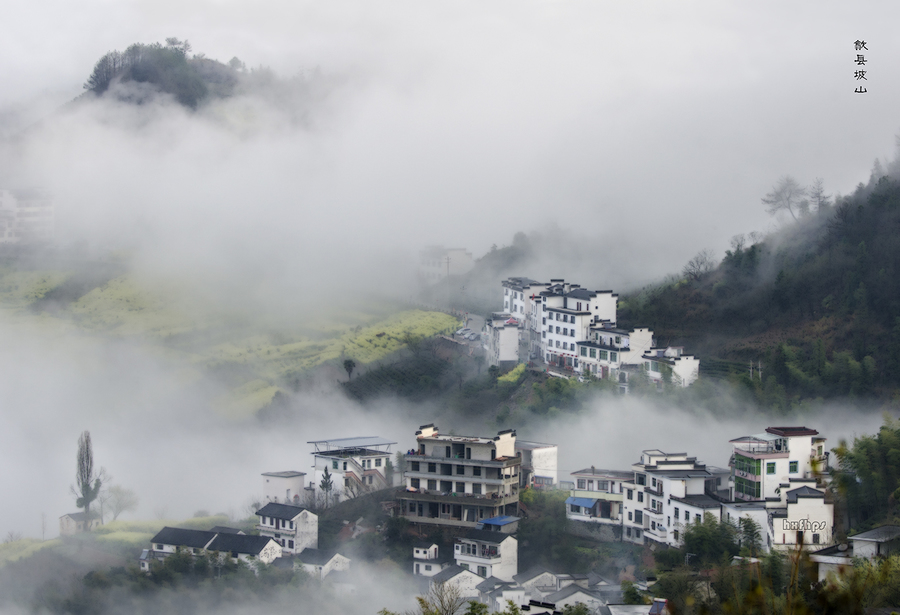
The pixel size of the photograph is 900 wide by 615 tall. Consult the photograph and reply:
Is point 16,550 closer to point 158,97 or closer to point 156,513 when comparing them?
point 156,513

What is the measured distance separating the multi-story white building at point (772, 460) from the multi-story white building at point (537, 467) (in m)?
3.50

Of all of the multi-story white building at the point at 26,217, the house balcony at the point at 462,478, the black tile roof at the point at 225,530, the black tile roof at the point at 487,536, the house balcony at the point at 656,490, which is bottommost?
the black tile roof at the point at 225,530

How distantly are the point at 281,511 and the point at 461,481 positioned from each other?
9.82 feet

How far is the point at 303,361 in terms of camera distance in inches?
1066

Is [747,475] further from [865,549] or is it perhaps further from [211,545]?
[211,545]

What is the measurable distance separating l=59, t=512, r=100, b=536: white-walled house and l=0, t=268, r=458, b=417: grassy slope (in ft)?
17.9

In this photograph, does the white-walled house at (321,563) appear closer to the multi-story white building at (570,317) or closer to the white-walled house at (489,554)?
the white-walled house at (489,554)

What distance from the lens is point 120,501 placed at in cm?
2123

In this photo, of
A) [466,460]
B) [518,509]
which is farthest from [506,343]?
[518,509]

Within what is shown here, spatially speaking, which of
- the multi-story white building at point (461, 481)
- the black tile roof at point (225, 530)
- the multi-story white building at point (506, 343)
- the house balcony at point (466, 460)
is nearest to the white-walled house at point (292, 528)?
the black tile roof at point (225, 530)

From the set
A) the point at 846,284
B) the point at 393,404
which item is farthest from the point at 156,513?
the point at 846,284

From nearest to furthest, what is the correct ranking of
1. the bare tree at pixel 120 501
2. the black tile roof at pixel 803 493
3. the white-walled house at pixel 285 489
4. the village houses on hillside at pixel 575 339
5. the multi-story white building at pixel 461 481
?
the black tile roof at pixel 803 493 < the multi-story white building at pixel 461 481 < the white-walled house at pixel 285 489 < the village houses on hillside at pixel 575 339 < the bare tree at pixel 120 501

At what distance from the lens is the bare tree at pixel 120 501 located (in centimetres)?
2111

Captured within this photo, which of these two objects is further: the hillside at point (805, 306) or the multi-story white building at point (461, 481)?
the hillside at point (805, 306)
